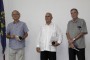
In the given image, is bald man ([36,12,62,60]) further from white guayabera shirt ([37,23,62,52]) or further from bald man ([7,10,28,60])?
bald man ([7,10,28,60])

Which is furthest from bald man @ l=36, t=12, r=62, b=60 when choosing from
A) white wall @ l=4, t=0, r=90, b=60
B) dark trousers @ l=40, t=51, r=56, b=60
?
white wall @ l=4, t=0, r=90, b=60

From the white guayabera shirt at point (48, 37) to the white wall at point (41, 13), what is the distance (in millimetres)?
851

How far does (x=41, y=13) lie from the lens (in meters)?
5.06

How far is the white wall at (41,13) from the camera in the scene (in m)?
5.01

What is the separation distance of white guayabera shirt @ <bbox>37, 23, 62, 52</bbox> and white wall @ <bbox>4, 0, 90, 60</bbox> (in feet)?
2.79

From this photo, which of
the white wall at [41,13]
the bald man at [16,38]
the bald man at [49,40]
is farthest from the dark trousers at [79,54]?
the bald man at [16,38]

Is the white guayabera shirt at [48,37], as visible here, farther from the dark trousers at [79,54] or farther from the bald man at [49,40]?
the dark trousers at [79,54]

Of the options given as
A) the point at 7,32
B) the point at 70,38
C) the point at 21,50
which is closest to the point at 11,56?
the point at 21,50

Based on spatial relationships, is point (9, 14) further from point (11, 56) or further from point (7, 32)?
point (11, 56)

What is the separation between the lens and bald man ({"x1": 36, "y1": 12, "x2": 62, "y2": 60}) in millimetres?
4098

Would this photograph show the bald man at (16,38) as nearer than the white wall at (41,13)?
Yes

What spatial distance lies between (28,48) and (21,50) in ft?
2.90

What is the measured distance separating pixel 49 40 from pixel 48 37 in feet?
0.22

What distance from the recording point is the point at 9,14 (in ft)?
16.5
